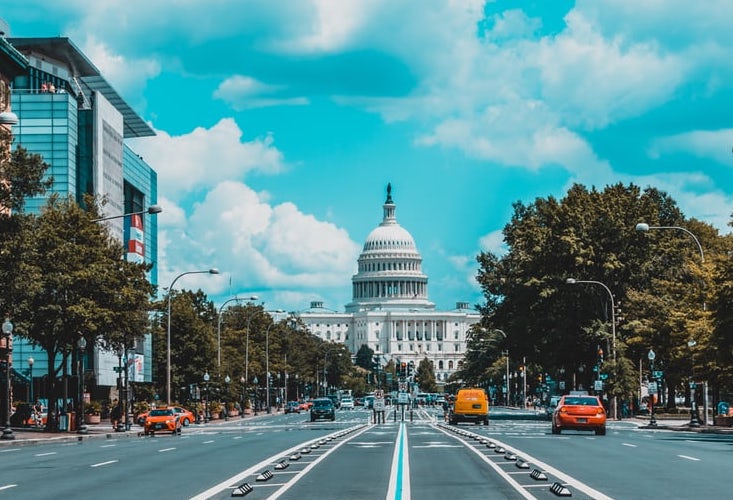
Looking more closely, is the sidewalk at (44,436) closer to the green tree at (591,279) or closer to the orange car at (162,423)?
the orange car at (162,423)

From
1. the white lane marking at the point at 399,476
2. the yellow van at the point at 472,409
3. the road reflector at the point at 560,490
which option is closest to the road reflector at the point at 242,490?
the white lane marking at the point at 399,476

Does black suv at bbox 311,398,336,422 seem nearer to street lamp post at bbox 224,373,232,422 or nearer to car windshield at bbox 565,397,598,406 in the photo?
street lamp post at bbox 224,373,232,422

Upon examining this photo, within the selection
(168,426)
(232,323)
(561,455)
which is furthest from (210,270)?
(232,323)

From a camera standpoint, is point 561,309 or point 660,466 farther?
point 561,309

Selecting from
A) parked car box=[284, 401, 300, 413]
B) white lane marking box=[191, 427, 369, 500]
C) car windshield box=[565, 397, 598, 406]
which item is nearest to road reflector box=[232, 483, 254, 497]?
white lane marking box=[191, 427, 369, 500]

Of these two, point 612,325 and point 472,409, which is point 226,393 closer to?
point 612,325

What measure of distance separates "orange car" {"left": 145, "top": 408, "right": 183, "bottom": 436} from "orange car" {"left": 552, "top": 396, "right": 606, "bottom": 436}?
20086mm

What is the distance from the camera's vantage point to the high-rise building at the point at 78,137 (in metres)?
118

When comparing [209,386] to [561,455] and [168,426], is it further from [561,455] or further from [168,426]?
[561,455]

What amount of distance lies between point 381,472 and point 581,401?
2865 centimetres

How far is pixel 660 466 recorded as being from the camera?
28344 mm

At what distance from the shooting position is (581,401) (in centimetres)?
5434

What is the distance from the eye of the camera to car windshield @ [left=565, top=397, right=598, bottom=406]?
5391cm

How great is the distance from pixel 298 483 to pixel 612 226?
6898 cm
